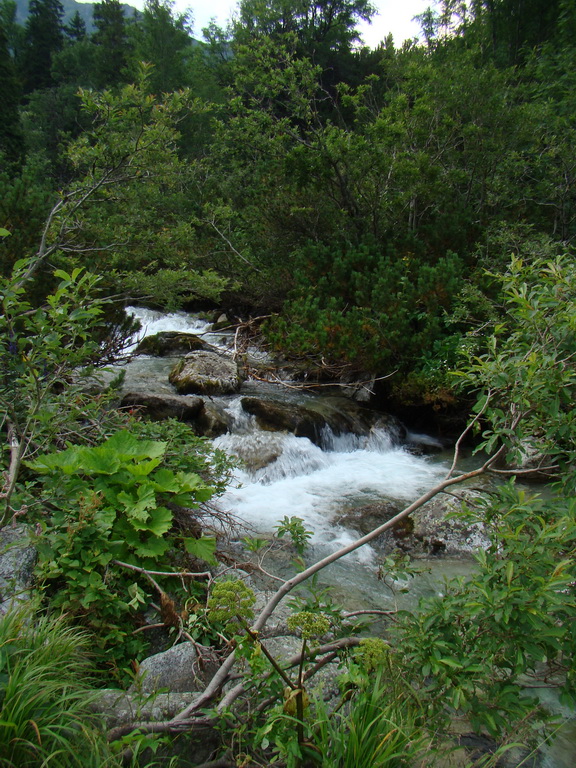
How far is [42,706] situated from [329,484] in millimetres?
5392

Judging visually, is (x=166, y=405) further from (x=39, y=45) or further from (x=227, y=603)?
(x=39, y=45)

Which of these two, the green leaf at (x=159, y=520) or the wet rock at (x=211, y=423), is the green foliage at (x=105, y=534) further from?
the wet rock at (x=211, y=423)

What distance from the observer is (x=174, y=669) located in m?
2.58

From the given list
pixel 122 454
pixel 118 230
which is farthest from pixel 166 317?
pixel 122 454

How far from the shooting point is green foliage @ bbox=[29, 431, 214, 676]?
8.61 ft

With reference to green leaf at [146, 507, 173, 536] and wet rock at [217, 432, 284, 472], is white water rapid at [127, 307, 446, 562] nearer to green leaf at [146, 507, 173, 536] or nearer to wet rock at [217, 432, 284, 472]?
wet rock at [217, 432, 284, 472]

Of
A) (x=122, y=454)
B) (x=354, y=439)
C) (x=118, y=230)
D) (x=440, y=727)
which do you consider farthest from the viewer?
(x=354, y=439)

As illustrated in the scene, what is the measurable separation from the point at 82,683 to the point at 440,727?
1.62 metres

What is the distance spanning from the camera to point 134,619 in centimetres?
285

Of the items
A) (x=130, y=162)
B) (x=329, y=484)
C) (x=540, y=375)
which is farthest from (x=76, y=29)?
(x=540, y=375)

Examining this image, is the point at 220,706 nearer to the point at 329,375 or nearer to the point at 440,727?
the point at 440,727

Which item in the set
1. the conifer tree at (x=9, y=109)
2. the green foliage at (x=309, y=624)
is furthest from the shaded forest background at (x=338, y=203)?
the conifer tree at (x=9, y=109)

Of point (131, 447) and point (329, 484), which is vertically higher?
point (131, 447)

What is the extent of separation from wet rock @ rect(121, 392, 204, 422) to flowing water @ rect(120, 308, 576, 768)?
0.58m
